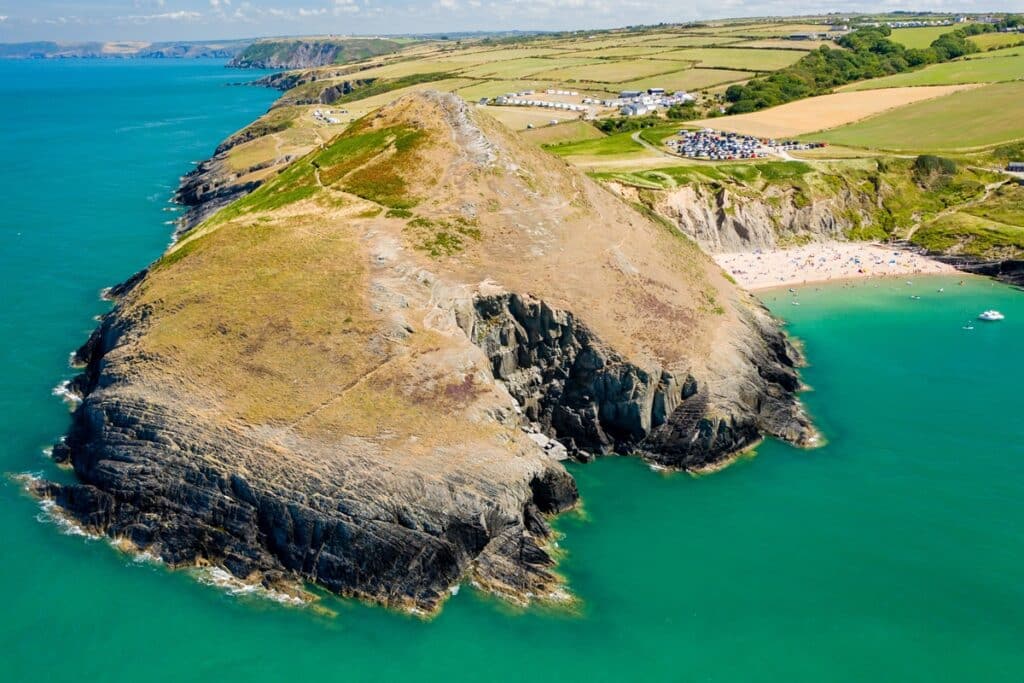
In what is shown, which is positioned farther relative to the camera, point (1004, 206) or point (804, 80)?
point (804, 80)

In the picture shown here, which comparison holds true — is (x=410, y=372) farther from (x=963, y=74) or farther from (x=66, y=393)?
(x=963, y=74)

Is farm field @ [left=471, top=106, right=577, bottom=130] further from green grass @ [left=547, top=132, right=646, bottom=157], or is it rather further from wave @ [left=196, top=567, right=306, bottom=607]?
wave @ [left=196, top=567, right=306, bottom=607]

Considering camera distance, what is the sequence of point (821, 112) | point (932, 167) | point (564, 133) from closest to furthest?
1. point (932, 167)
2. point (564, 133)
3. point (821, 112)

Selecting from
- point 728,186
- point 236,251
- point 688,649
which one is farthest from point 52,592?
point 728,186

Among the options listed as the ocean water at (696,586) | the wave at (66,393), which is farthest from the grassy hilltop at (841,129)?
the wave at (66,393)

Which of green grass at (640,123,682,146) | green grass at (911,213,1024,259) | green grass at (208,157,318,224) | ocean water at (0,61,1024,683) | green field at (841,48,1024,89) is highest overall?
green field at (841,48,1024,89)

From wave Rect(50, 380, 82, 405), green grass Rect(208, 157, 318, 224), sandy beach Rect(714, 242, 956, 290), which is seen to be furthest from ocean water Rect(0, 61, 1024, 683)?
sandy beach Rect(714, 242, 956, 290)

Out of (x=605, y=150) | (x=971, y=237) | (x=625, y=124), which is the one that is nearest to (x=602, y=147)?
(x=605, y=150)

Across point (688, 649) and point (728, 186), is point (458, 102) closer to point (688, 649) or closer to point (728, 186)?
point (728, 186)
